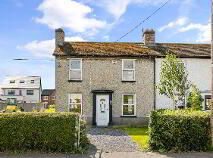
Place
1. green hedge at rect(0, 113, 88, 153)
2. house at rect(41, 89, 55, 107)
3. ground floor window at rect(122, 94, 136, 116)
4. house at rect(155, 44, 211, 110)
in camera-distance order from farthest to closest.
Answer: house at rect(41, 89, 55, 107) < house at rect(155, 44, 211, 110) < ground floor window at rect(122, 94, 136, 116) < green hedge at rect(0, 113, 88, 153)

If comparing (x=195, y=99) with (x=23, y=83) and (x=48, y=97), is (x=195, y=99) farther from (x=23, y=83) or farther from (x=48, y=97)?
(x=48, y=97)

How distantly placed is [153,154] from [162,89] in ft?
24.4

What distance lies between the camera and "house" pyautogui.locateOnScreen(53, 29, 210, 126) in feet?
64.2

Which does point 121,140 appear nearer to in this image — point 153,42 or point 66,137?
point 66,137

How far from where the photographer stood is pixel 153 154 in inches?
405

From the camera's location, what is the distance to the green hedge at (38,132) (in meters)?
10.5

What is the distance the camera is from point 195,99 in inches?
728

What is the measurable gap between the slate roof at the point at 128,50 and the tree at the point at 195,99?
9.61 feet

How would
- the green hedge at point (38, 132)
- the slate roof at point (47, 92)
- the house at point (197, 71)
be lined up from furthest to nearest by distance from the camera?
the slate roof at point (47, 92)
the house at point (197, 71)
the green hedge at point (38, 132)

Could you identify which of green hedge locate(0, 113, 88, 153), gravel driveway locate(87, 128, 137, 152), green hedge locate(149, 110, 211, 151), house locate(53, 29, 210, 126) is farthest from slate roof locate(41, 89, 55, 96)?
green hedge locate(149, 110, 211, 151)

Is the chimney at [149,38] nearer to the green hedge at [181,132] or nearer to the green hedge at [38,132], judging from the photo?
the green hedge at [181,132]

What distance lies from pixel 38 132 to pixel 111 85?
10.1 metres

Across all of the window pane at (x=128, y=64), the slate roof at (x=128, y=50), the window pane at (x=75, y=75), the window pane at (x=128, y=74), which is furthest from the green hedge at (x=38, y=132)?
the window pane at (x=128, y=64)

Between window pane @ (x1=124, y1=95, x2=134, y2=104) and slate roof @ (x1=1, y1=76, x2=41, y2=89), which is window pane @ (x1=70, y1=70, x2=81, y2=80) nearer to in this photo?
window pane @ (x1=124, y1=95, x2=134, y2=104)
